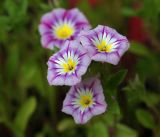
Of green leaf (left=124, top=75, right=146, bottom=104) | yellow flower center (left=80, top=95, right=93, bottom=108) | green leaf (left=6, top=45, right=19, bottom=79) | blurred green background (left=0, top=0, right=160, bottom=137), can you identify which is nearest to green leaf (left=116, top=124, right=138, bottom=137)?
blurred green background (left=0, top=0, right=160, bottom=137)

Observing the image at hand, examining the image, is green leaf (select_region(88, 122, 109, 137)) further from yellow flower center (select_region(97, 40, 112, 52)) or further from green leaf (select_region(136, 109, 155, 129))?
yellow flower center (select_region(97, 40, 112, 52))

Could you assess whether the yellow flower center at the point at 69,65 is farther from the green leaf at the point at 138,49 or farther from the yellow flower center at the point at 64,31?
the green leaf at the point at 138,49

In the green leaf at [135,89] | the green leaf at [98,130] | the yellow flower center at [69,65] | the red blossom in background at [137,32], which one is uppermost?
the red blossom in background at [137,32]

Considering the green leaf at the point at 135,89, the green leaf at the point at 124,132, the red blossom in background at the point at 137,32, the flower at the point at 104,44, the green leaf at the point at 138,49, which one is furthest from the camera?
the red blossom in background at the point at 137,32

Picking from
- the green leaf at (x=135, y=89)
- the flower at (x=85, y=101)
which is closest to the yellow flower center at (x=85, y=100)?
the flower at (x=85, y=101)

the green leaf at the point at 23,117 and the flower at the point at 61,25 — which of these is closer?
the flower at the point at 61,25

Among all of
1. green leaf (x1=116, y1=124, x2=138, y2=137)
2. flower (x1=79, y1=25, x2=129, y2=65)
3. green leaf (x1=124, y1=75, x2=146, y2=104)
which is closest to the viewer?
flower (x1=79, y1=25, x2=129, y2=65)

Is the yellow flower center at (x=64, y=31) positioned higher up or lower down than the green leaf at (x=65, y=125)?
higher up

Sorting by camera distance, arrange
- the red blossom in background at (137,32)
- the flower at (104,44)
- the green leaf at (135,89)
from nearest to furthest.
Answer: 1. the flower at (104,44)
2. the green leaf at (135,89)
3. the red blossom in background at (137,32)
